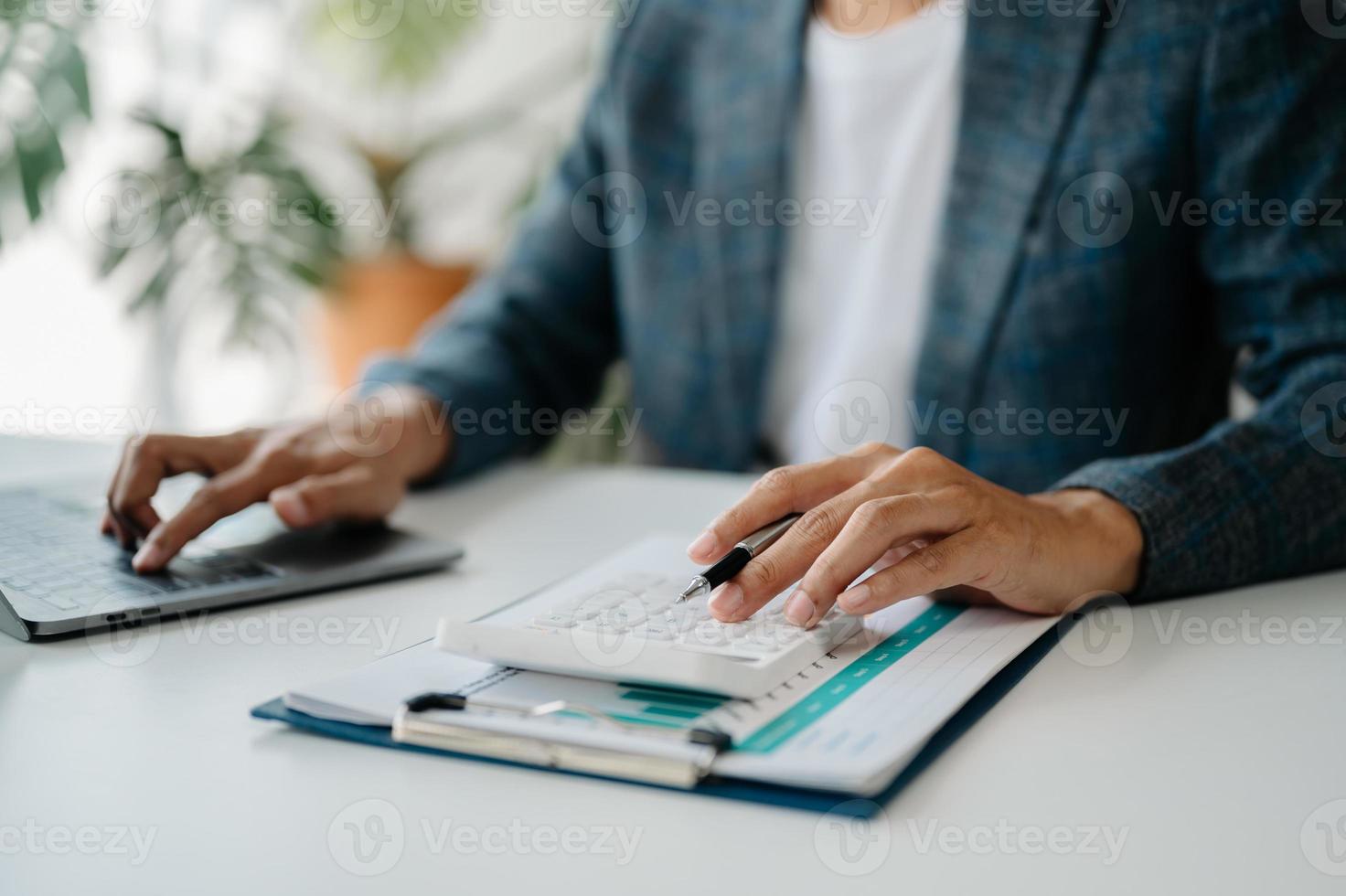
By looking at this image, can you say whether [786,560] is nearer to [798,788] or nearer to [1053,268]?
[798,788]

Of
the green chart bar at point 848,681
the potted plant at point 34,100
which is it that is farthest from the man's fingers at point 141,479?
the potted plant at point 34,100

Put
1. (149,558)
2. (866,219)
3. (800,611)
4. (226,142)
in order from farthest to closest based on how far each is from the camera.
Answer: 1. (226,142)
2. (866,219)
3. (149,558)
4. (800,611)

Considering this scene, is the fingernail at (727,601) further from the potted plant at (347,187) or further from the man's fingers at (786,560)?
the potted plant at (347,187)

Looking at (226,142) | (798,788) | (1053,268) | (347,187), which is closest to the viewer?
(798,788)

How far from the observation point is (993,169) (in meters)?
1.07

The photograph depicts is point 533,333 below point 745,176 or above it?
below

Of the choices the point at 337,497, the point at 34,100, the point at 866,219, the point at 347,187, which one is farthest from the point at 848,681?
the point at 347,187

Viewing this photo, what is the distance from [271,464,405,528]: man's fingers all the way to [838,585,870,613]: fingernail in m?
0.39

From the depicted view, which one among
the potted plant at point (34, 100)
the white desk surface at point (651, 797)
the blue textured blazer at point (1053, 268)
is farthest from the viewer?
the potted plant at point (34, 100)

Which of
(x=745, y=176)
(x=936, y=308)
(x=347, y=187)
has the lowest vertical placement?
(x=347, y=187)

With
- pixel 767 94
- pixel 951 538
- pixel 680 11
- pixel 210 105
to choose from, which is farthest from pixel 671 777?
pixel 210 105

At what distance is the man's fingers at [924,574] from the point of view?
1.93ft

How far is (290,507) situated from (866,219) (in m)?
0.65

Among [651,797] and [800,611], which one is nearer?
[651,797]
